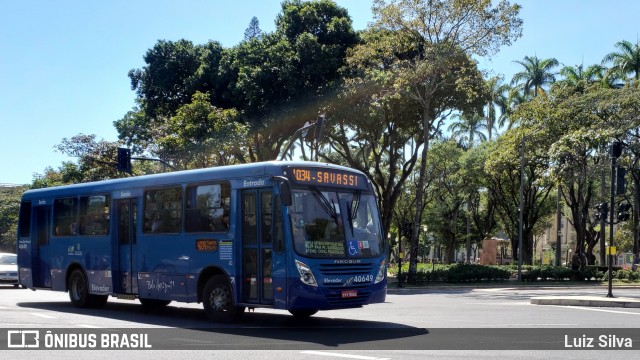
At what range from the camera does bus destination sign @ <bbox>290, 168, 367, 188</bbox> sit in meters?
14.2

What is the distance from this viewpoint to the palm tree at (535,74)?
60812 millimetres

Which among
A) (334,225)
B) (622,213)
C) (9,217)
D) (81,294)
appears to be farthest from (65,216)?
(9,217)

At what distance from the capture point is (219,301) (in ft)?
49.4

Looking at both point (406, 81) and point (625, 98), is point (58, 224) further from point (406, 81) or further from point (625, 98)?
point (625, 98)

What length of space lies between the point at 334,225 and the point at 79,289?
27.9 ft

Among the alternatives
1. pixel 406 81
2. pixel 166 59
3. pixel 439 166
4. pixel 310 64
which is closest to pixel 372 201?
pixel 406 81

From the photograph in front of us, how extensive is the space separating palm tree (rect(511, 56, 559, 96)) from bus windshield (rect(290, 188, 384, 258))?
49.2 metres

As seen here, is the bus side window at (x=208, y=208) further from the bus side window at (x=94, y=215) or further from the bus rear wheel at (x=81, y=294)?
the bus rear wheel at (x=81, y=294)

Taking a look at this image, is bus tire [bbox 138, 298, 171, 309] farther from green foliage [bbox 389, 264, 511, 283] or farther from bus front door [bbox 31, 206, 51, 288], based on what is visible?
green foliage [bbox 389, 264, 511, 283]

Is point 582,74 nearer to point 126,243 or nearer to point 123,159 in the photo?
point 123,159

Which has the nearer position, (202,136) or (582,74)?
(202,136)

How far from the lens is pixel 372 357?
1041 centimetres

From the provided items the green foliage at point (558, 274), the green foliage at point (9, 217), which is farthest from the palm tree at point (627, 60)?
the green foliage at point (9, 217)

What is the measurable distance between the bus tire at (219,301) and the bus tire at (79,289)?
4.87 meters
